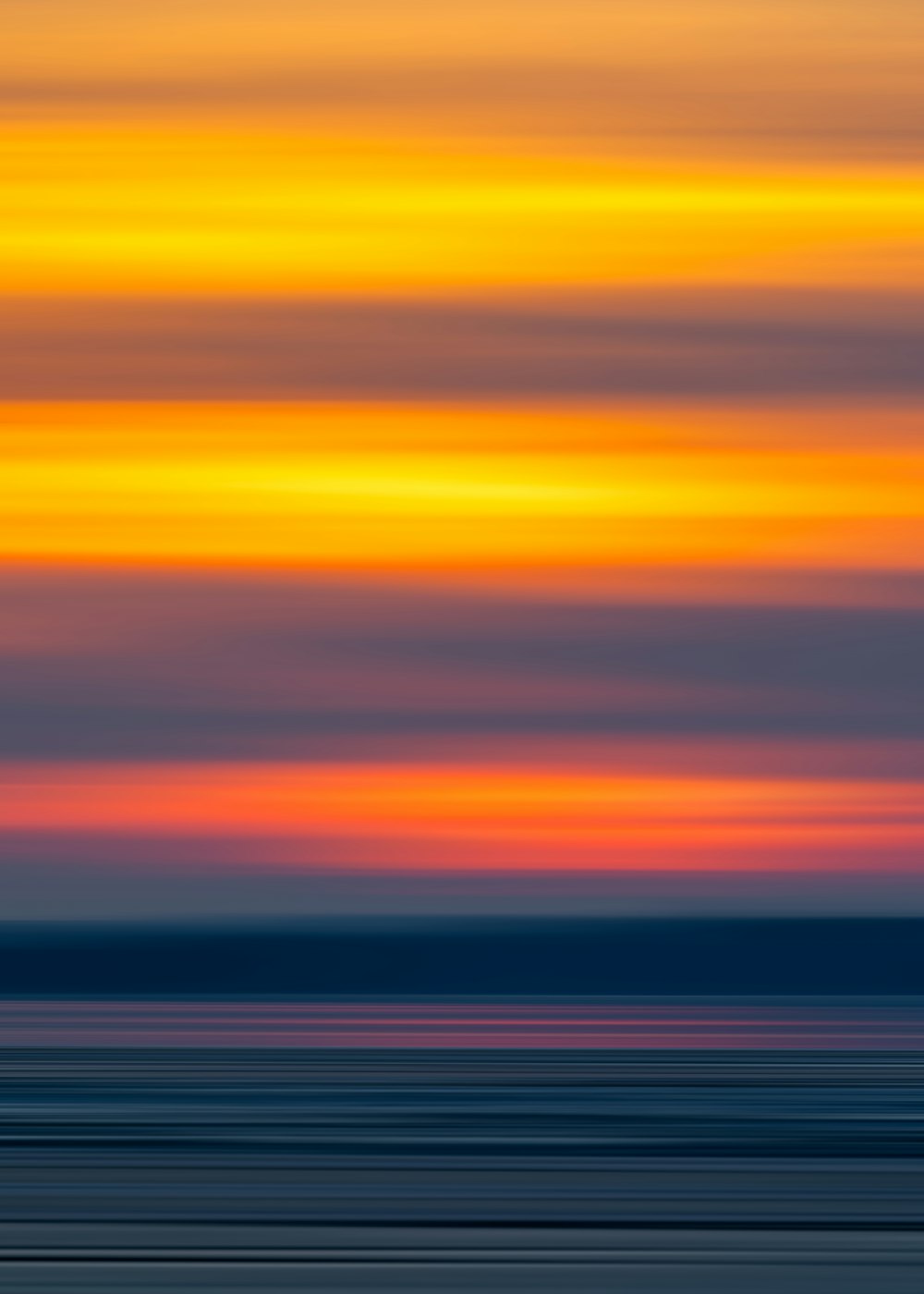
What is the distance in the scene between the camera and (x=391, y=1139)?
21.0 meters

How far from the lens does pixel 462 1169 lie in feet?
64.4

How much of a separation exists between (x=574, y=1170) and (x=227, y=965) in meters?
52.9

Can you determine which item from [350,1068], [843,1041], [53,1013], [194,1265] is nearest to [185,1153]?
[194,1265]

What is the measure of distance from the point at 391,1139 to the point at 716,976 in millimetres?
49859

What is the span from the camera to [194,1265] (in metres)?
16.4

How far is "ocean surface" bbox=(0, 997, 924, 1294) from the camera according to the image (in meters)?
16.5

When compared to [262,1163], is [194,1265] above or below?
below

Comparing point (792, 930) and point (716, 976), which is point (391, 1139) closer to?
point (716, 976)

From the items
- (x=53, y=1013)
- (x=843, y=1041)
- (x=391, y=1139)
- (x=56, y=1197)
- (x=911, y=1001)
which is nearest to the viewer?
(x=56, y=1197)

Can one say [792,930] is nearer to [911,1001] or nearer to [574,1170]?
[911,1001]

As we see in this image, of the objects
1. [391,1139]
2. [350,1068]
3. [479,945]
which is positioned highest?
[479,945]

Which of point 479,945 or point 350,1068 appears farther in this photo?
point 479,945

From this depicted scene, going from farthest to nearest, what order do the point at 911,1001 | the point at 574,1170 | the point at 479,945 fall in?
the point at 479,945 < the point at 911,1001 < the point at 574,1170

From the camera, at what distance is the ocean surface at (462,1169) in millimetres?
16453
